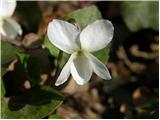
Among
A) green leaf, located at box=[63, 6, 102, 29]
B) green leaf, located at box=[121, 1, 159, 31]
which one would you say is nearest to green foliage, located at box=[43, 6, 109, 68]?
green leaf, located at box=[63, 6, 102, 29]

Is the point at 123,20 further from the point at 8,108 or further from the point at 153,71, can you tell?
the point at 8,108

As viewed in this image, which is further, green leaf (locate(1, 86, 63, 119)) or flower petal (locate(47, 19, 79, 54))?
green leaf (locate(1, 86, 63, 119))

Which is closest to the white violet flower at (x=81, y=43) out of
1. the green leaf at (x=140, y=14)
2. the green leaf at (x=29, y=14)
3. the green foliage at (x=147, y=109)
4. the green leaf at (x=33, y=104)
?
the green leaf at (x=33, y=104)

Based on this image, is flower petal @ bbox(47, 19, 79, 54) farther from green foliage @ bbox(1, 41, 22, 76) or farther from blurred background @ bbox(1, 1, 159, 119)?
blurred background @ bbox(1, 1, 159, 119)

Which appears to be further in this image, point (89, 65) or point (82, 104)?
point (82, 104)

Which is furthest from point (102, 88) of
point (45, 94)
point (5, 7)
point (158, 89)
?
point (5, 7)

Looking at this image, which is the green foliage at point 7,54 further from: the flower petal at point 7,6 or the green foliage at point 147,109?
the green foliage at point 147,109
